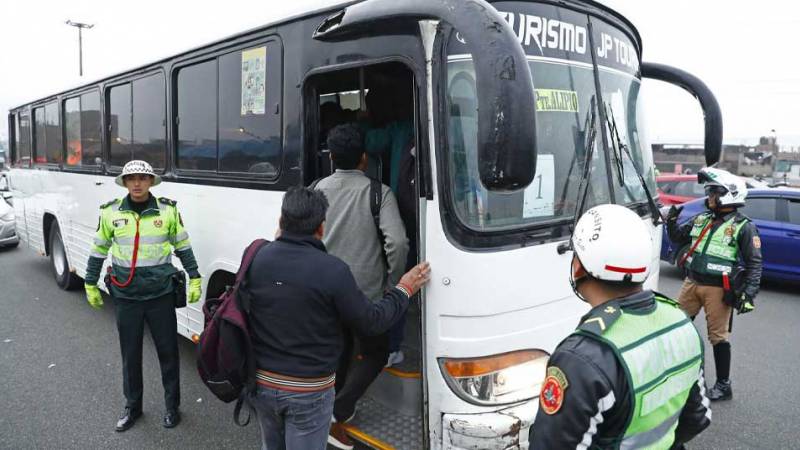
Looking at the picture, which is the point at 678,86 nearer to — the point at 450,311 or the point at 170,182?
the point at 450,311

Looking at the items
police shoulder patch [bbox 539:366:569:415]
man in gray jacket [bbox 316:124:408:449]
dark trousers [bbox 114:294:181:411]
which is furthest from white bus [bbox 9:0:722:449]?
police shoulder patch [bbox 539:366:569:415]

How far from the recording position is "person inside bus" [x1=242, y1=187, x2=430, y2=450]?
236 centimetres

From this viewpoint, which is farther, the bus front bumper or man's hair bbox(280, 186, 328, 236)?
the bus front bumper

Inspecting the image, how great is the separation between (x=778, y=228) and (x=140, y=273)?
28.6 feet

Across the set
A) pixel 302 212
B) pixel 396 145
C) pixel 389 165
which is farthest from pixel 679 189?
pixel 302 212

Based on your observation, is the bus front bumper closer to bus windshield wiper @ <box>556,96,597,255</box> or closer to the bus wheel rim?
bus windshield wiper @ <box>556,96,597,255</box>

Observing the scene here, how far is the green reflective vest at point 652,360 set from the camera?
152 centimetres

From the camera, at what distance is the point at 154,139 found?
5094 mm

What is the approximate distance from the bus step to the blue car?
6056 mm

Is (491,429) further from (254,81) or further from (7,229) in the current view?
(7,229)

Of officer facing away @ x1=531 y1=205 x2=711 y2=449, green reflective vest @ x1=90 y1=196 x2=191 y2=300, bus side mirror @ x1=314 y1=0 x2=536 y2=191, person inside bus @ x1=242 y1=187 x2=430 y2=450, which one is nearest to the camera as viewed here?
officer facing away @ x1=531 y1=205 x2=711 y2=449

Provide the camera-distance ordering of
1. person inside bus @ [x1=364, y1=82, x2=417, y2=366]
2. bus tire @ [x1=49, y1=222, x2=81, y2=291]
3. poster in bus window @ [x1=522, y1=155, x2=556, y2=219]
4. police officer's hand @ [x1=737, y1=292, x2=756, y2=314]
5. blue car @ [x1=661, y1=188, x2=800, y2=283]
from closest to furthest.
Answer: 1. poster in bus window @ [x1=522, y1=155, x2=556, y2=219]
2. person inside bus @ [x1=364, y1=82, x2=417, y2=366]
3. police officer's hand @ [x1=737, y1=292, x2=756, y2=314]
4. bus tire @ [x1=49, y1=222, x2=81, y2=291]
5. blue car @ [x1=661, y1=188, x2=800, y2=283]

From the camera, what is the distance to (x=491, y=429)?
8.55 feet

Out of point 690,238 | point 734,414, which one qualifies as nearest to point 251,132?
point 690,238
